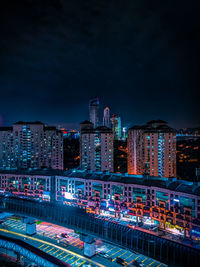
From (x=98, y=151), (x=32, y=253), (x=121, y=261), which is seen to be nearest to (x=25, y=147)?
(x=98, y=151)

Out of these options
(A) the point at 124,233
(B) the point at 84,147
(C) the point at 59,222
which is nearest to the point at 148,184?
(A) the point at 124,233

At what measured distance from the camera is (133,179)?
105ft

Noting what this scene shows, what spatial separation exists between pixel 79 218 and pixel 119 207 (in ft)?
29.5

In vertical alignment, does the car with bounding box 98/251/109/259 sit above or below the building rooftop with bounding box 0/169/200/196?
below

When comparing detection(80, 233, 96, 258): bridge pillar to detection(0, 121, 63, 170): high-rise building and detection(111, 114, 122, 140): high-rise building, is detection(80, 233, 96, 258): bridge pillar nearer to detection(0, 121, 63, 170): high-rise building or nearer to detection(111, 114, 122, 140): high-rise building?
detection(0, 121, 63, 170): high-rise building

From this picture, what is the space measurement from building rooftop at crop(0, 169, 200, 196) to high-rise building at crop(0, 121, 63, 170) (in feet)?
58.3

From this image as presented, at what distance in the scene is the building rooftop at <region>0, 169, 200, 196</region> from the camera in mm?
26503

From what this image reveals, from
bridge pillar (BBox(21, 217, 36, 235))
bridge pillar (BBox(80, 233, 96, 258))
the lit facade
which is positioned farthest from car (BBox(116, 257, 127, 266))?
bridge pillar (BBox(21, 217, 36, 235))

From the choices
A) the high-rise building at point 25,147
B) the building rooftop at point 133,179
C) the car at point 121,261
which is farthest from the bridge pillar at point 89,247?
the high-rise building at point 25,147

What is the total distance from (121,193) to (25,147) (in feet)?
119

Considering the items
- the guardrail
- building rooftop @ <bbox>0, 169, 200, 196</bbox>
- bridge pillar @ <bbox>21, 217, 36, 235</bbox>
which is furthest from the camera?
bridge pillar @ <bbox>21, 217, 36, 235</bbox>

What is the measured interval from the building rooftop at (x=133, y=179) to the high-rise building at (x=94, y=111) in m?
138

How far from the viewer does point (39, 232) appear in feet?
95.7

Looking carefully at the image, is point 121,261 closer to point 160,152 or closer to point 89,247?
point 89,247
